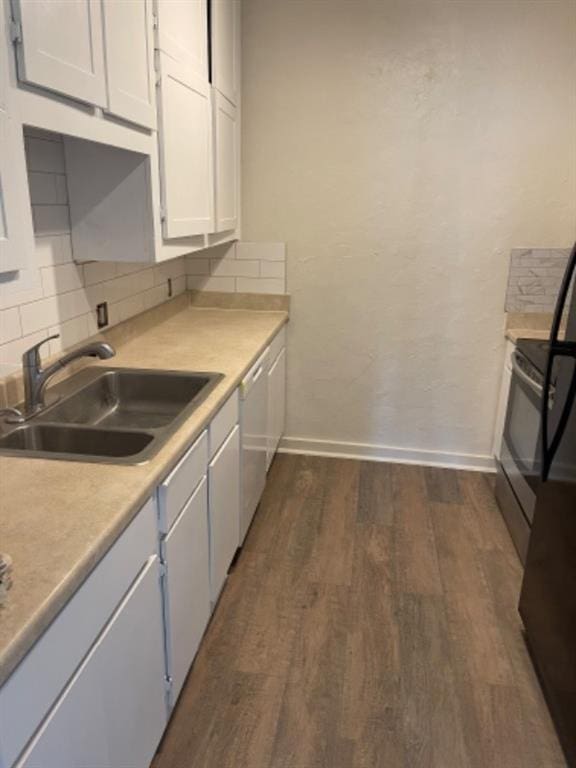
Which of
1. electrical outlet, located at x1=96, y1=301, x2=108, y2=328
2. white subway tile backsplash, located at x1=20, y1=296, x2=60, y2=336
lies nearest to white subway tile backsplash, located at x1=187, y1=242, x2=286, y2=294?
electrical outlet, located at x1=96, y1=301, x2=108, y2=328

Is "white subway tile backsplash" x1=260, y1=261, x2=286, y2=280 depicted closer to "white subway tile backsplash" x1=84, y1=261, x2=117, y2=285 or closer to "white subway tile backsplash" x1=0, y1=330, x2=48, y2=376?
"white subway tile backsplash" x1=84, y1=261, x2=117, y2=285

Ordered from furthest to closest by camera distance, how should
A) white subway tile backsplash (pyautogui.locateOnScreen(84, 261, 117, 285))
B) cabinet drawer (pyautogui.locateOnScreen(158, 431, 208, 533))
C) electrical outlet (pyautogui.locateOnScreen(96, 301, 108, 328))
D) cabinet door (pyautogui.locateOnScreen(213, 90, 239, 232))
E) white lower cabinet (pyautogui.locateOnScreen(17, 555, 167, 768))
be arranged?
cabinet door (pyautogui.locateOnScreen(213, 90, 239, 232)) → electrical outlet (pyautogui.locateOnScreen(96, 301, 108, 328)) → white subway tile backsplash (pyautogui.locateOnScreen(84, 261, 117, 285)) → cabinet drawer (pyautogui.locateOnScreen(158, 431, 208, 533)) → white lower cabinet (pyautogui.locateOnScreen(17, 555, 167, 768))

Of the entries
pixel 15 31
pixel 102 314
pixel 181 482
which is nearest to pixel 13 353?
pixel 102 314

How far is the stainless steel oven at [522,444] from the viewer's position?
2471mm

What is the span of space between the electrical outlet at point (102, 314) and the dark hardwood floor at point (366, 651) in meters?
1.17

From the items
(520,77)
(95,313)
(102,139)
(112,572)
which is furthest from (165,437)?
(520,77)

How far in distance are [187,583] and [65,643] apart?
2.40 ft

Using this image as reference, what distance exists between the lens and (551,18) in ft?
9.05

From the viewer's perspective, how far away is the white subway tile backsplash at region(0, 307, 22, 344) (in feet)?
5.66

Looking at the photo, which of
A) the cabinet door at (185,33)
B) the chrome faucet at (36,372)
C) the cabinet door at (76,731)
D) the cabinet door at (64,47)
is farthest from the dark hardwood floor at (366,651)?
the cabinet door at (185,33)

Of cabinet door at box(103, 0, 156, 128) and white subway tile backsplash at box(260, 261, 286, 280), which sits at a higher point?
cabinet door at box(103, 0, 156, 128)

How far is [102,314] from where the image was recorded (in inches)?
91.2

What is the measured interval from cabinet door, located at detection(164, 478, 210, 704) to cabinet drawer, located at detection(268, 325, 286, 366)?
1.20 meters

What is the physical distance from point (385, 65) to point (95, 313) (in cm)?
195
